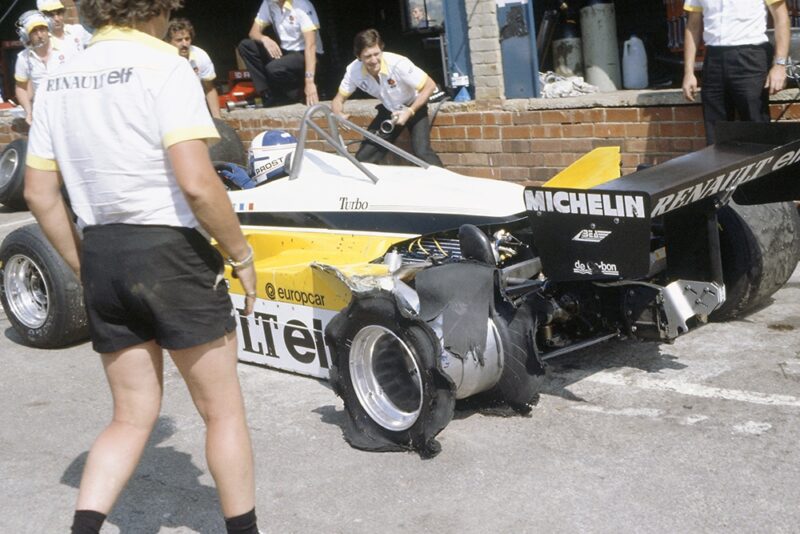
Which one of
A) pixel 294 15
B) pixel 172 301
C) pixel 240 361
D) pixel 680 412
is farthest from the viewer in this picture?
pixel 294 15

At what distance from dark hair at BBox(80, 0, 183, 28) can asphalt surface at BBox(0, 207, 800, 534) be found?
179 centimetres

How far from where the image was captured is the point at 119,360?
3453mm

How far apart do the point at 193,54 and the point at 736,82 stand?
531 centimetres

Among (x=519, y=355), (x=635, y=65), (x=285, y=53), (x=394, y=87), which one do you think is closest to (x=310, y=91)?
(x=285, y=53)

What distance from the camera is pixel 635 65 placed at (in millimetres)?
8859

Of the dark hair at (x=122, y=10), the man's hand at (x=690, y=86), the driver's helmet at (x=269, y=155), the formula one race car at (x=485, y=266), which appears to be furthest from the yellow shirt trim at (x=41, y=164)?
the man's hand at (x=690, y=86)

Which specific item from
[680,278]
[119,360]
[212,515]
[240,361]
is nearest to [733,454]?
[680,278]

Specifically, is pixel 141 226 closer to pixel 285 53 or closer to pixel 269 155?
pixel 269 155

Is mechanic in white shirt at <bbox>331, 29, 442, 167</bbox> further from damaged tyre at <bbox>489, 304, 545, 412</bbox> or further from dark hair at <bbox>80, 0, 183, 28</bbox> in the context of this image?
dark hair at <bbox>80, 0, 183, 28</bbox>

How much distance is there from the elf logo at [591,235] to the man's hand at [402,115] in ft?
13.7

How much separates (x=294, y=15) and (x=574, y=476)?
7.06m

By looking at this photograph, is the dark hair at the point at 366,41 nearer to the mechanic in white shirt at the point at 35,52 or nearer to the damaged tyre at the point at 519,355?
the mechanic in white shirt at the point at 35,52

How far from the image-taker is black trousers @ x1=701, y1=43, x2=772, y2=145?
22.3 feet

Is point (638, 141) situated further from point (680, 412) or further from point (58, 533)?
point (58, 533)
